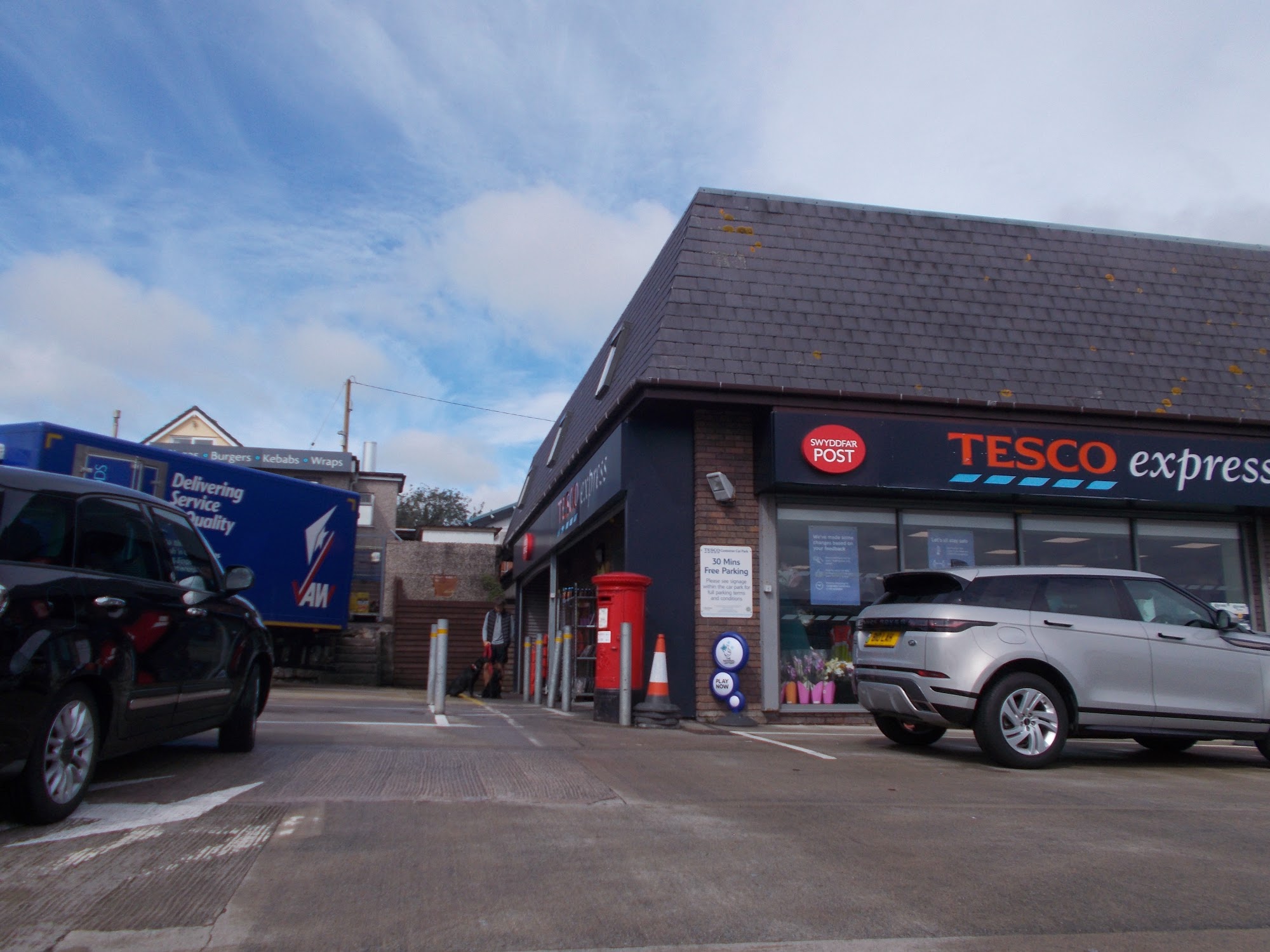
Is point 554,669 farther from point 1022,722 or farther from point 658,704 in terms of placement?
point 1022,722

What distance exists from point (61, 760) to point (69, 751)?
3.3 inches

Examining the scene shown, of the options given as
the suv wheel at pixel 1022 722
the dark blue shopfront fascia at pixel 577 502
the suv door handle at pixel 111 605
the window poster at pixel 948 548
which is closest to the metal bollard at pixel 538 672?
the dark blue shopfront fascia at pixel 577 502

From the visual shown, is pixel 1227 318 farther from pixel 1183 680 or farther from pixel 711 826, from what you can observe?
pixel 711 826

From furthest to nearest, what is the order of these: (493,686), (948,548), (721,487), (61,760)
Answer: (493,686)
(948,548)
(721,487)
(61,760)

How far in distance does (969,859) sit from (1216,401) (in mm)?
10585

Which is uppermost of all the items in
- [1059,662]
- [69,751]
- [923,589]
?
[923,589]

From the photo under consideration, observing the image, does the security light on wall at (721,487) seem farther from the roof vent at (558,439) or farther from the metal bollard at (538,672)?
the roof vent at (558,439)

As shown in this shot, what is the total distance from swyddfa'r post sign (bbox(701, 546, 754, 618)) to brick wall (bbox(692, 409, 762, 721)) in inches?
2.2

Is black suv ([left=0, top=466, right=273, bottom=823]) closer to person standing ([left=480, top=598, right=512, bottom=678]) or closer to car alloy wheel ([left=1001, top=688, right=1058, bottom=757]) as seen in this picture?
car alloy wheel ([left=1001, top=688, right=1058, bottom=757])

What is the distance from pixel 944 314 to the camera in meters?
13.0

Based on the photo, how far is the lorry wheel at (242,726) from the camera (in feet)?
23.0

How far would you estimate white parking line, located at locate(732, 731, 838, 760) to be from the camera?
27.7 feet

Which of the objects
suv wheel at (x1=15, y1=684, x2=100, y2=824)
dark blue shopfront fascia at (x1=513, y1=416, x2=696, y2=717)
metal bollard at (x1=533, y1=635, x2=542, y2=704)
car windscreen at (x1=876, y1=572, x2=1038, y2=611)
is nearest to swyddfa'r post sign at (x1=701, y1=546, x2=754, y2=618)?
dark blue shopfront fascia at (x1=513, y1=416, x2=696, y2=717)

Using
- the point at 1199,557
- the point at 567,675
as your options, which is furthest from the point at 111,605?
the point at 1199,557
